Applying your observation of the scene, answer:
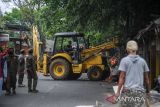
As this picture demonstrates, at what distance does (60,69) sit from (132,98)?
69.3 ft

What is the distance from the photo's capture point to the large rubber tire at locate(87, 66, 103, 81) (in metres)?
28.9

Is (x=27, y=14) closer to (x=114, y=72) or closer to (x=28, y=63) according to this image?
(x=114, y=72)

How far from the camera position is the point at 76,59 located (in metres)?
29.0

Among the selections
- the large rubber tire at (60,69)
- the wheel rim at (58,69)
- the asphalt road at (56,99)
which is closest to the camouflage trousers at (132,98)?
the asphalt road at (56,99)

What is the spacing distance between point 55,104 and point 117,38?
1194cm

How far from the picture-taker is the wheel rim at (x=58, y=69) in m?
29.6

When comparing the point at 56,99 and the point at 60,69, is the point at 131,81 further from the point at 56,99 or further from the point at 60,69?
Answer: the point at 60,69

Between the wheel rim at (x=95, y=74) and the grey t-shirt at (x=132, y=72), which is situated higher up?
the grey t-shirt at (x=132, y=72)

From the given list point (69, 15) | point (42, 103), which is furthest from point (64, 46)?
point (42, 103)

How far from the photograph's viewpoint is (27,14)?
2128 inches

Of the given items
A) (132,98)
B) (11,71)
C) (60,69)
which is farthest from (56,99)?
(60,69)

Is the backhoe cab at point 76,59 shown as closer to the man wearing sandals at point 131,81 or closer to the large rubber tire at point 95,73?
the large rubber tire at point 95,73

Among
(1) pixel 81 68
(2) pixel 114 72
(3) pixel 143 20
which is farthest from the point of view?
(1) pixel 81 68

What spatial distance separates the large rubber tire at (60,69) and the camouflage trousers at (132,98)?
2059 cm
